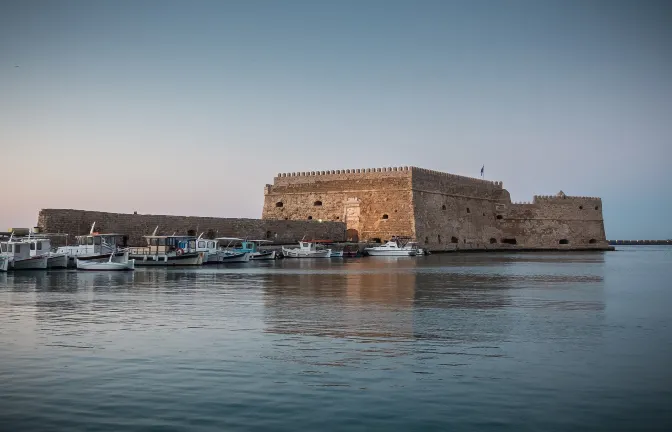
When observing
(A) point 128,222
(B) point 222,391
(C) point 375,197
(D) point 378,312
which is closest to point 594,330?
(D) point 378,312

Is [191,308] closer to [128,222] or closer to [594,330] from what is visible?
[594,330]

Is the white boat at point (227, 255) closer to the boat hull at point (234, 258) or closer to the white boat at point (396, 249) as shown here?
the boat hull at point (234, 258)

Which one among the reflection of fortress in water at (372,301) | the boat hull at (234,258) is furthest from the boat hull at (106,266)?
the boat hull at (234,258)

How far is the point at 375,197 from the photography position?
125ft

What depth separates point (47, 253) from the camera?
70.1 feet

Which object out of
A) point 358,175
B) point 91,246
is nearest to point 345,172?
point 358,175

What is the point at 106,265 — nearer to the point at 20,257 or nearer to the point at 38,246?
the point at 38,246

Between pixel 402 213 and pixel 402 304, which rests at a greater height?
pixel 402 213

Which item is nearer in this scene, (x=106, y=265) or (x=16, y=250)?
(x=16, y=250)

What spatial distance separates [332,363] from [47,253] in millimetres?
17444

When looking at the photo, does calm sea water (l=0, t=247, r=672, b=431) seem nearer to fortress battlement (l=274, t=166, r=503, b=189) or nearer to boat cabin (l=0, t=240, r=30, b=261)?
boat cabin (l=0, t=240, r=30, b=261)

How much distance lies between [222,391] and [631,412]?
3313mm

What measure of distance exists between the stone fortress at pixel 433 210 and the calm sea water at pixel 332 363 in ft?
79.7

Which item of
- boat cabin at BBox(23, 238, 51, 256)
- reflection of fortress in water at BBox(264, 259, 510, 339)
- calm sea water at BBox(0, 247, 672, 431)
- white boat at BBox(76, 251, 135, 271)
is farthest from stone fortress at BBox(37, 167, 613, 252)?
calm sea water at BBox(0, 247, 672, 431)
